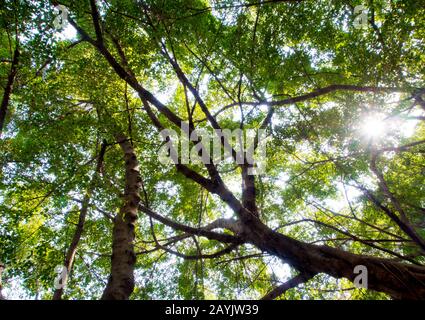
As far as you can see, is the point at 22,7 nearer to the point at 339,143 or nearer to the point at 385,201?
the point at 339,143

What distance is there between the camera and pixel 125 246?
3994 millimetres

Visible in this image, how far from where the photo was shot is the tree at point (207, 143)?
4.02m

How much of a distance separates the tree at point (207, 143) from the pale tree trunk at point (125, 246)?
2 cm

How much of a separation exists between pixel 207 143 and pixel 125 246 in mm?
4434

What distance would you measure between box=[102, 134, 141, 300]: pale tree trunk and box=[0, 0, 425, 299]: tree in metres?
0.02

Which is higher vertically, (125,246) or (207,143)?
(207,143)

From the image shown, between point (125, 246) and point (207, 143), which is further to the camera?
point (207, 143)

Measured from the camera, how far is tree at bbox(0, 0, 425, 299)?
13.2 feet

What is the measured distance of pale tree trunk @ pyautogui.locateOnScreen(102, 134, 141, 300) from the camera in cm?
341

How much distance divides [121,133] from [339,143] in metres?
4.64

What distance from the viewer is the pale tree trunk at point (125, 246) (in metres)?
3.41

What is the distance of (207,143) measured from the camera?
7.90 metres
